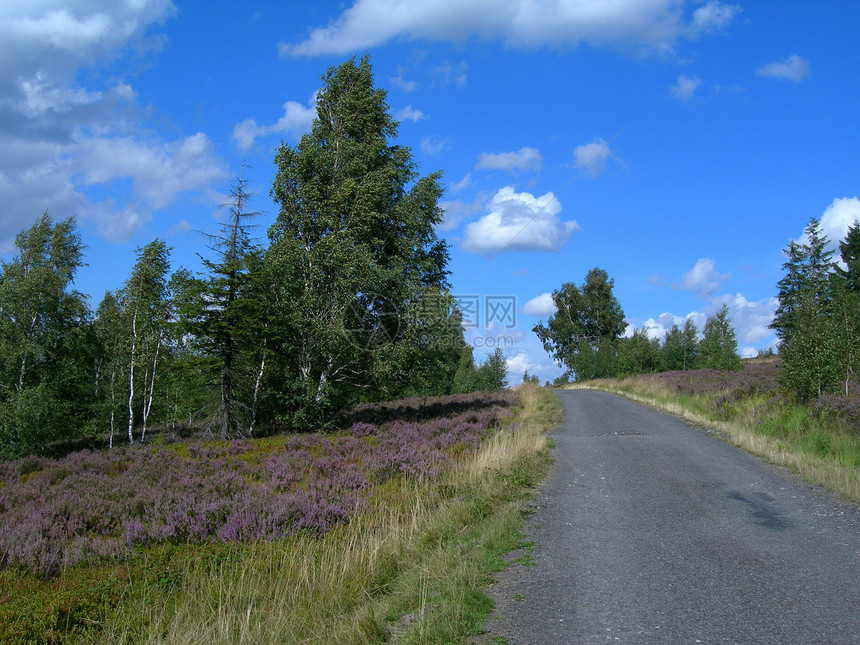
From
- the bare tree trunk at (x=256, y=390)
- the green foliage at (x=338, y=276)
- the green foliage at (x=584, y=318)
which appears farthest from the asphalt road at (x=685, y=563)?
the green foliage at (x=584, y=318)

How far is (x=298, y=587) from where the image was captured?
5.89 m

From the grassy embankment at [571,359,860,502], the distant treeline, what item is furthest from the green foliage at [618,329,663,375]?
the grassy embankment at [571,359,860,502]

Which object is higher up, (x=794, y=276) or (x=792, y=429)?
(x=794, y=276)

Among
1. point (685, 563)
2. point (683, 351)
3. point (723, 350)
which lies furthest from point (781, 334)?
point (685, 563)

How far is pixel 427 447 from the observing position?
15.0m

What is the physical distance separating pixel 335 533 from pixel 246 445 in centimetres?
1105

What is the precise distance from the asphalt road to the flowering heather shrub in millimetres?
3677

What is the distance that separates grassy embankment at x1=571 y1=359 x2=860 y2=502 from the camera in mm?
10108

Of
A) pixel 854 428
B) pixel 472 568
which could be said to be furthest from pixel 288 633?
pixel 854 428

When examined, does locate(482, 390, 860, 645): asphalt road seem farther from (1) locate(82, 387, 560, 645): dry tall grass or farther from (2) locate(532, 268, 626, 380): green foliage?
(2) locate(532, 268, 626, 380): green foliage

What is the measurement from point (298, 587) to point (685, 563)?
414 centimetres

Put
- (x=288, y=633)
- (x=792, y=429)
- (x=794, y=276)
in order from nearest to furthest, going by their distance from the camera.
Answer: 1. (x=288, y=633)
2. (x=792, y=429)
3. (x=794, y=276)

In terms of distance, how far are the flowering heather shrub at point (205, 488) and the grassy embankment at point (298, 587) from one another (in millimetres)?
474

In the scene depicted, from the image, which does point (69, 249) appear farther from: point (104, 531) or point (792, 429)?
point (792, 429)
